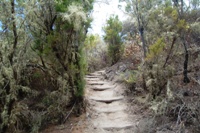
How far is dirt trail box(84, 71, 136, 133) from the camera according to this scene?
14.2ft

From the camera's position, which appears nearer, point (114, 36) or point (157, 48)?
point (157, 48)

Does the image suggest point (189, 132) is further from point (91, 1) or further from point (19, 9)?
point (91, 1)

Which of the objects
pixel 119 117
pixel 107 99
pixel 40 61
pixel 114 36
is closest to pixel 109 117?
pixel 119 117

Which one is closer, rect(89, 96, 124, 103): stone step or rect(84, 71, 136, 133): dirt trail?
rect(84, 71, 136, 133): dirt trail

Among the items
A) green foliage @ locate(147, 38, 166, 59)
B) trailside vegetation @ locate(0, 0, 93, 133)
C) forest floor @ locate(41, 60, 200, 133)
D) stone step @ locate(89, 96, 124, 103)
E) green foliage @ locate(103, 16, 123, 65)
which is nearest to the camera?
trailside vegetation @ locate(0, 0, 93, 133)

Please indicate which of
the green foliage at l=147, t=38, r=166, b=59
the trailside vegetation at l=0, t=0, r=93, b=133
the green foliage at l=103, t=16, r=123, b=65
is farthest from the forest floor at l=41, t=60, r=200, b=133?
the green foliage at l=103, t=16, r=123, b=65

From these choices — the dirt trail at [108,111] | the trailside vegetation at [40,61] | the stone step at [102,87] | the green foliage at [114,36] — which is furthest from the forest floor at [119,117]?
the green foliage at [114,36]

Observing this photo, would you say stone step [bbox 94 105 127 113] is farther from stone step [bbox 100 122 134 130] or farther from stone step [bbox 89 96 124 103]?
stone step [bbox 100 122 134 130]

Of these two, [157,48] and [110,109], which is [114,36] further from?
[157,48]

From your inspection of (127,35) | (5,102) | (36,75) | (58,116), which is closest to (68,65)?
(36,75)

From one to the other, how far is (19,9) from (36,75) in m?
2.01

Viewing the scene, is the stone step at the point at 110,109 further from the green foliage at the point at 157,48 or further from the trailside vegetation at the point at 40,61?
the green foliage at the point at 157,48

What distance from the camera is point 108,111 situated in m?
5.32

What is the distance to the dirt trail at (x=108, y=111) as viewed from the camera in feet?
14.2
